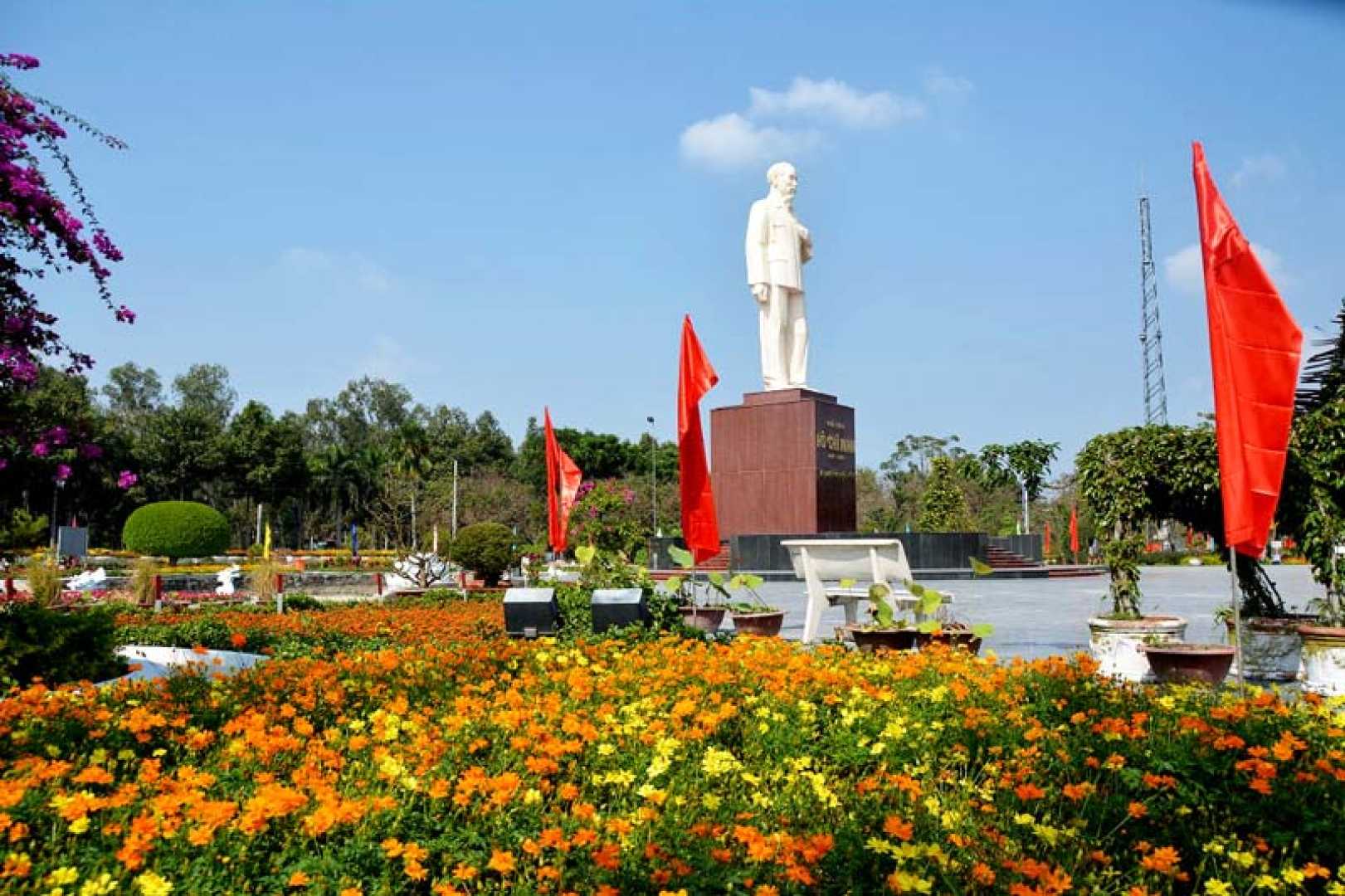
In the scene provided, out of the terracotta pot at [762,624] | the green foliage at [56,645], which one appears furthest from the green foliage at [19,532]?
the terracotta pot at [762,624]

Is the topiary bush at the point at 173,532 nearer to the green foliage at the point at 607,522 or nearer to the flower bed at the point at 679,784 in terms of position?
the green foliage at the point at 607,522

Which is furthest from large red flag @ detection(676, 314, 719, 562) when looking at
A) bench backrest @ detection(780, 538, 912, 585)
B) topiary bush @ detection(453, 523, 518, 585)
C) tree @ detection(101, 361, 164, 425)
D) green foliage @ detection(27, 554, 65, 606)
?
tree @ detection(101, 361, 164, 425)

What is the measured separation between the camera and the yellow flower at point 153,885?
2.26 meters

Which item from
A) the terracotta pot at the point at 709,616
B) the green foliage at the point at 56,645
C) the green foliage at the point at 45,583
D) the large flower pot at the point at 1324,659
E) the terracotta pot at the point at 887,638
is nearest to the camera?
the green foliage at the point at 56,645

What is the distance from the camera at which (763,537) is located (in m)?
19.1

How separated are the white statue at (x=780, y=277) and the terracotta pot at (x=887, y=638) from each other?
12.4 m

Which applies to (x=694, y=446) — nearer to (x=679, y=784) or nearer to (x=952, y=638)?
(x=952, y=638)

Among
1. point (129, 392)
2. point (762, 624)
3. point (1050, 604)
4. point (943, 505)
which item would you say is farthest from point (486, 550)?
point (129, 392)

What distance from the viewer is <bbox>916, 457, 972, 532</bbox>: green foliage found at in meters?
30.1

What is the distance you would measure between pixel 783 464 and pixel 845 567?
1029cm

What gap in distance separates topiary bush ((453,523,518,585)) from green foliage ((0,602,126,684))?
40.1 feet

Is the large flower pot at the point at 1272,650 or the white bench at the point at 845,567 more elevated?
the white bench at the point at 845,567

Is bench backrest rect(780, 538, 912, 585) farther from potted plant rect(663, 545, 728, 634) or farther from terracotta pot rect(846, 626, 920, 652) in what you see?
terracotta pot rect(846, 626, 920, 652)

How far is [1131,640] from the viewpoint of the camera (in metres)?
6.83
